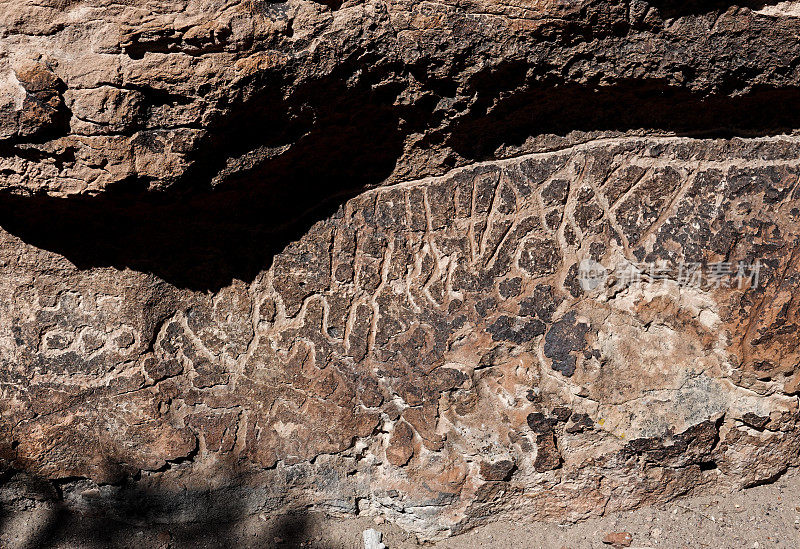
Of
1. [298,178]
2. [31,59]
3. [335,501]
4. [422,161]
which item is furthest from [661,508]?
[31,59]

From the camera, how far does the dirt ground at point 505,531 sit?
1846 millimetres

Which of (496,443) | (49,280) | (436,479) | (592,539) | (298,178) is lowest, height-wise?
(592,539)

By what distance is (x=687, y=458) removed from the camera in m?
1.80

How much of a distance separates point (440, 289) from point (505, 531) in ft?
2.38

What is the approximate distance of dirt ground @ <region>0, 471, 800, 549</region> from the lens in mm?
1846

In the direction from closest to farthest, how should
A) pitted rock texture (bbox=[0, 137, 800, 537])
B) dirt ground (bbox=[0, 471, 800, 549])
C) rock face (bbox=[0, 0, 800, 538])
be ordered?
rock face (bbox=[0, 0, 800, 538]) → pitted rock texture (bbox=[0, 137, 800, 537]) → dirt ground (bbox=[0, 471, 800, 549])

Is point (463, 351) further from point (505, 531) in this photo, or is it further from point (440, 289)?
point (505, 531)

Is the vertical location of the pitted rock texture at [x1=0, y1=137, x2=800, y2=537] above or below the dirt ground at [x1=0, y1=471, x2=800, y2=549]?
above

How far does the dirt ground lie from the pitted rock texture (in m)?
0.06

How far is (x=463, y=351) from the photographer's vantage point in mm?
1761

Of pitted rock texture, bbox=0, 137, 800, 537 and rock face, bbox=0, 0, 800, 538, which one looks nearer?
rock face, bbox=0, 0, 800, 538

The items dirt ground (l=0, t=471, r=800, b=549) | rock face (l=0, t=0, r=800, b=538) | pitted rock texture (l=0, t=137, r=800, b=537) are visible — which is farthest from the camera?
dirt ground (l=0, t=471, r=800, b=549)

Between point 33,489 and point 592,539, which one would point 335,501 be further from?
point 33,489

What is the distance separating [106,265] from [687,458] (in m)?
1.59
